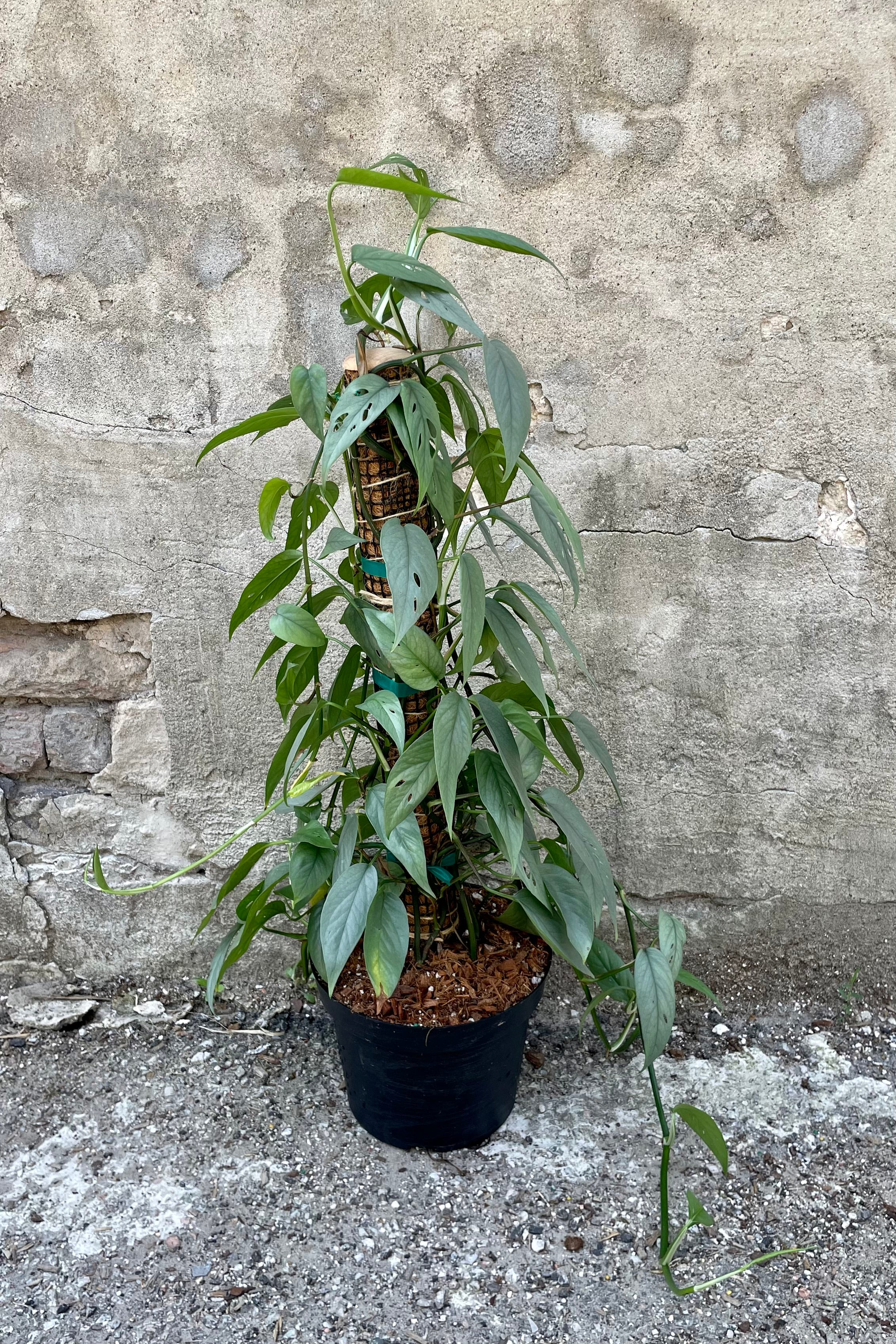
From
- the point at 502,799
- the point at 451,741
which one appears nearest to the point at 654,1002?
the point at 502,799

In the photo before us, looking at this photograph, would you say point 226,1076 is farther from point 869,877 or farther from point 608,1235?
point 869,877

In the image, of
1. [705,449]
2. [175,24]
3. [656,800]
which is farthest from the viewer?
[656,800]

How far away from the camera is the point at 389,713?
1.20 metres

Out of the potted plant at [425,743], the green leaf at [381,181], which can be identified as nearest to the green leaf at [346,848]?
the potted plant at [425,743]

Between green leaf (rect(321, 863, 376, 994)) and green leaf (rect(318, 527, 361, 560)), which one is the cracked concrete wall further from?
green leaf (rect(321, 863, 376, 994))

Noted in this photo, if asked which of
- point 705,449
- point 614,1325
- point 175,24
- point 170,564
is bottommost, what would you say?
point 614,1325

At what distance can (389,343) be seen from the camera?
1298 millimetres

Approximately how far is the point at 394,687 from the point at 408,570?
0.91ft

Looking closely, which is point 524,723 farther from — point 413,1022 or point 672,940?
point 413,1022

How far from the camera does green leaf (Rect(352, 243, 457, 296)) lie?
1012 mm

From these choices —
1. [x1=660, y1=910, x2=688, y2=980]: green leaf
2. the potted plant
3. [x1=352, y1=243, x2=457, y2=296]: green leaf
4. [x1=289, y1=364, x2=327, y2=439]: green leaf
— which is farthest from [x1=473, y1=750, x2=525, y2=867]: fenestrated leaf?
[x1=352, y1=243, x2=457, y2=296]: green leaf

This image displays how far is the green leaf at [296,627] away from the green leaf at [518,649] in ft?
0.67

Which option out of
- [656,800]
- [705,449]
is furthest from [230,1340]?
[705,449]

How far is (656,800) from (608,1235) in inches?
26.3
